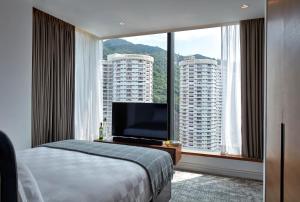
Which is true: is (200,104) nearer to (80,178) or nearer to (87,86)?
(87,86)

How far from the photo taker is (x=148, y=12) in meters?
3.32

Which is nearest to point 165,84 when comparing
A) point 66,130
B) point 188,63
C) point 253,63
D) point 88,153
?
point 188,63

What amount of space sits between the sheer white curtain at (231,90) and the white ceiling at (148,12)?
30 cm

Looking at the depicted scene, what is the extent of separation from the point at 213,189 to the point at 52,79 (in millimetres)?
2861

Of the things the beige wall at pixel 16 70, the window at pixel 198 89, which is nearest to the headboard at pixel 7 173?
the beige wall at pixel 16 70

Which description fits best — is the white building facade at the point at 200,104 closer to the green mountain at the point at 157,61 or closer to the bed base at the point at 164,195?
the green mountain at the point at 157,61

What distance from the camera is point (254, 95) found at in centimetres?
350

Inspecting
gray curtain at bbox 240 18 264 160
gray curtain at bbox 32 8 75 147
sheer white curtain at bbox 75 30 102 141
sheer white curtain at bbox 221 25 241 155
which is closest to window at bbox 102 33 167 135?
sheer white curtain at bbox 75 30 102 141

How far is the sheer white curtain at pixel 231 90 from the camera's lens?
12.2 ft

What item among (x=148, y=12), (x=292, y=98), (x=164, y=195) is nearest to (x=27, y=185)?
(x=292, y=98)

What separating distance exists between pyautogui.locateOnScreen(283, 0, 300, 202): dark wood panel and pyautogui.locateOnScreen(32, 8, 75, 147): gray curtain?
3110mm

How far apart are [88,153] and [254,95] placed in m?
2.61

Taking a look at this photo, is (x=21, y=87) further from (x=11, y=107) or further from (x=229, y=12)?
(x=229, y=12)

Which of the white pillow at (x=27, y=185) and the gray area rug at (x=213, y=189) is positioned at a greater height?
the white pillow at (x=27, y=185)
